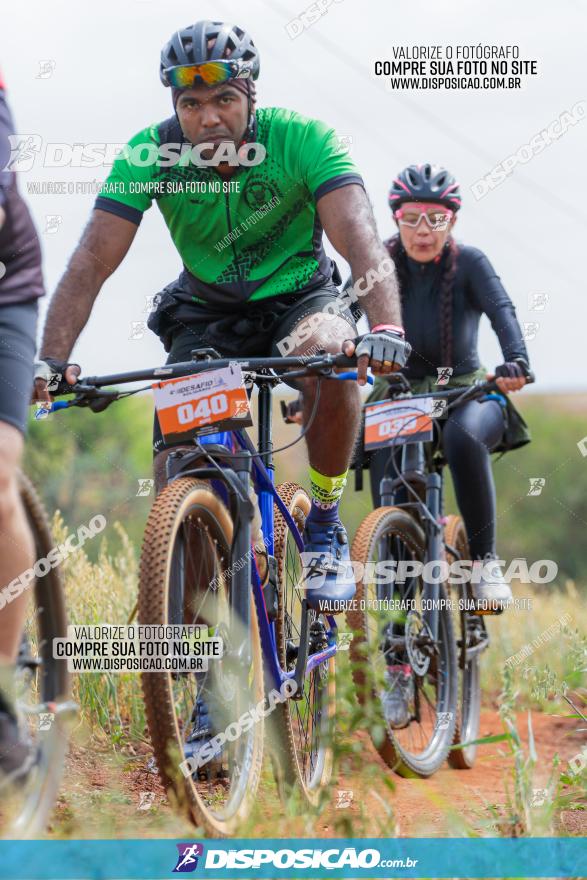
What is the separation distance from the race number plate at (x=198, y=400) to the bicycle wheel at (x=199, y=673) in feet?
0.60

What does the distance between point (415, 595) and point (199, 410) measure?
2303mm

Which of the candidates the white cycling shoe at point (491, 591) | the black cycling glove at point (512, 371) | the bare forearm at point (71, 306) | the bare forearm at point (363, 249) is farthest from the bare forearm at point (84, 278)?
the white cycling shoe at point (491, 591)

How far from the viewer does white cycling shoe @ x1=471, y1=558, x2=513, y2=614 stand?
6020 mm

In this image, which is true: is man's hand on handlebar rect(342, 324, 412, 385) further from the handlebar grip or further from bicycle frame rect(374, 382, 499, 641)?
bicycle frame rect(374, 382, 499, 641)

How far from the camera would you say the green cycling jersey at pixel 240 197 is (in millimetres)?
4223

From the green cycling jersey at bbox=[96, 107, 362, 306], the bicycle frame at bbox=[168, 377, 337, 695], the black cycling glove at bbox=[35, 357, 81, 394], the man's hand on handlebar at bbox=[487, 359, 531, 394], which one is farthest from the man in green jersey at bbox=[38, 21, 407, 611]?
the man's hand on handlebar at bbox=[487, 359, 531, 394]

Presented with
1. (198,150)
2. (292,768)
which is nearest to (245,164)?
(198,150)

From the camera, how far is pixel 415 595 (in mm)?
5559

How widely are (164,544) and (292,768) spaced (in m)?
1.22

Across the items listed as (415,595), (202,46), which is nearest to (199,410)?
(202,46)

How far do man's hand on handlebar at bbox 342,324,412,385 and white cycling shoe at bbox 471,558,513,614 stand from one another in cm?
253

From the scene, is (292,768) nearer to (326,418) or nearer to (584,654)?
(326,418)

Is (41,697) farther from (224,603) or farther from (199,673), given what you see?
(224,603)

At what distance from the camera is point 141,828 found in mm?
3557
